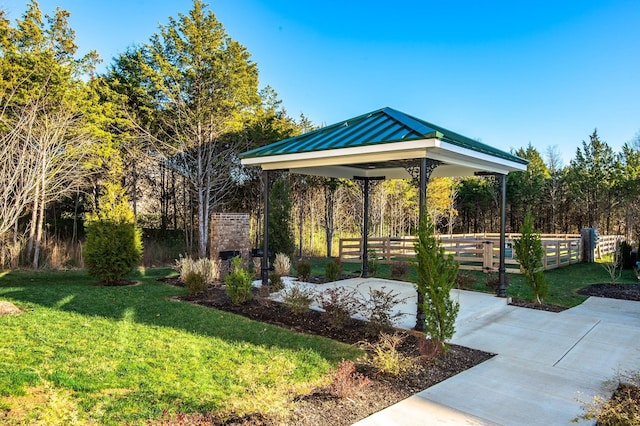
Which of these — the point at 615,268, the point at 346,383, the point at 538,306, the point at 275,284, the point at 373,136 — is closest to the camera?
the point at 346,383

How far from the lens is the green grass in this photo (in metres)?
2.78

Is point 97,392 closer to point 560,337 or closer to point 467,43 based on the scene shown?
point 560,337

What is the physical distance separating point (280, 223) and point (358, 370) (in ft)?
27.7

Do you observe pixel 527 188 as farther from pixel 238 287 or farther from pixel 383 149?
pixel 238 287

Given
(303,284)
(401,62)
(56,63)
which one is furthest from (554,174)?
(56,63)

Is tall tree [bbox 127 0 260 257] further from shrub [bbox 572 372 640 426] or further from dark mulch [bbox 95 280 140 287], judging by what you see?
shrub [bbox 572 372 640 426]

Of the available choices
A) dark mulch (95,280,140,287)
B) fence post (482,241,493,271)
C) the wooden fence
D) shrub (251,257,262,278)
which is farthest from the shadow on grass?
fence post (482,241,493,271)

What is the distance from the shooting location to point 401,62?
41.9 feet

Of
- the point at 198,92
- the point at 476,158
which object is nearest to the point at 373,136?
the point at 476,158

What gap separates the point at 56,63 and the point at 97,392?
9.77 m

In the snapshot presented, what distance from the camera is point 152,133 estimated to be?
501 inches

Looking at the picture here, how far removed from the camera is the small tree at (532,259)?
6.73m

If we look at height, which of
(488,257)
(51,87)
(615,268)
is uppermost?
(51,87)

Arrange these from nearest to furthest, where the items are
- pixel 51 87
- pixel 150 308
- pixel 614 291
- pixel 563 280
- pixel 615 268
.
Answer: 1. pixel 150 308
2. pixel 614 291
3. pixel 51 87
4. pixel 563 280
5. pixel 615 268
